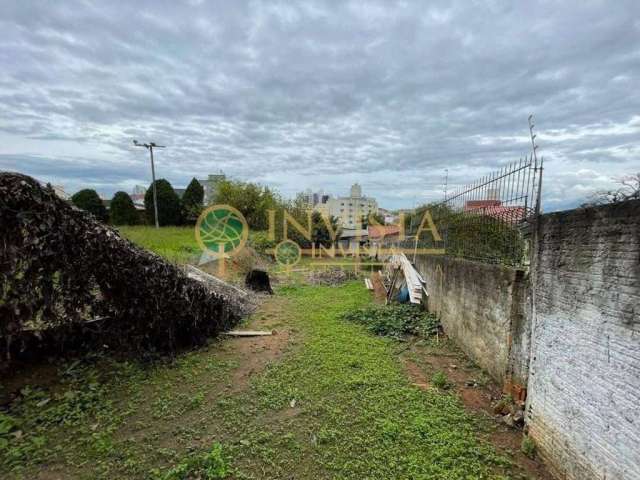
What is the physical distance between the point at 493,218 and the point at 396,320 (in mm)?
2909

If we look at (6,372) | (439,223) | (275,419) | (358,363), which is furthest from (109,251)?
(439,223)

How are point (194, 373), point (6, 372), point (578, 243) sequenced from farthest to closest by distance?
point (194, 373)
point (6, 372)
point (578, 243)

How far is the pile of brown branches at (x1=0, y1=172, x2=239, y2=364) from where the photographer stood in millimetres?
2865

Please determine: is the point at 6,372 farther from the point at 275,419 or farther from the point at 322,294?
the point at 322,294

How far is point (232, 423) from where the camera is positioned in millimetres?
2947

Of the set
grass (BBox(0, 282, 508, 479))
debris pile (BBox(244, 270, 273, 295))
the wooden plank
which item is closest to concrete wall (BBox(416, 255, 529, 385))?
grass (BBox(0, 282, 508, 479))

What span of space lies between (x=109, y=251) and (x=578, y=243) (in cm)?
451

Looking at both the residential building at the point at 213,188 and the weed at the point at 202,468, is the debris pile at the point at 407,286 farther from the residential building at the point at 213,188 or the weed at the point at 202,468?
the residential building at the point at 213,188

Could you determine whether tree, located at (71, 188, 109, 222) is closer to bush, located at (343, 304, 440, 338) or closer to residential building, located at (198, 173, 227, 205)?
residential building, located at (198, 173, 227, 205)

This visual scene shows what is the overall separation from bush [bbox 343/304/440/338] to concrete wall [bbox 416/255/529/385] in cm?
35

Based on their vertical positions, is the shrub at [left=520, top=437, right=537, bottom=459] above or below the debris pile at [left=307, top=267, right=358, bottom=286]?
above

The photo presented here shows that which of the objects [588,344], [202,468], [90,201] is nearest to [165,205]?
[90,201]

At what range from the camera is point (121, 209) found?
22.0 meters

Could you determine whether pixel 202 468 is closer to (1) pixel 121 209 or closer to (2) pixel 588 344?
(2) pixel 588 344
